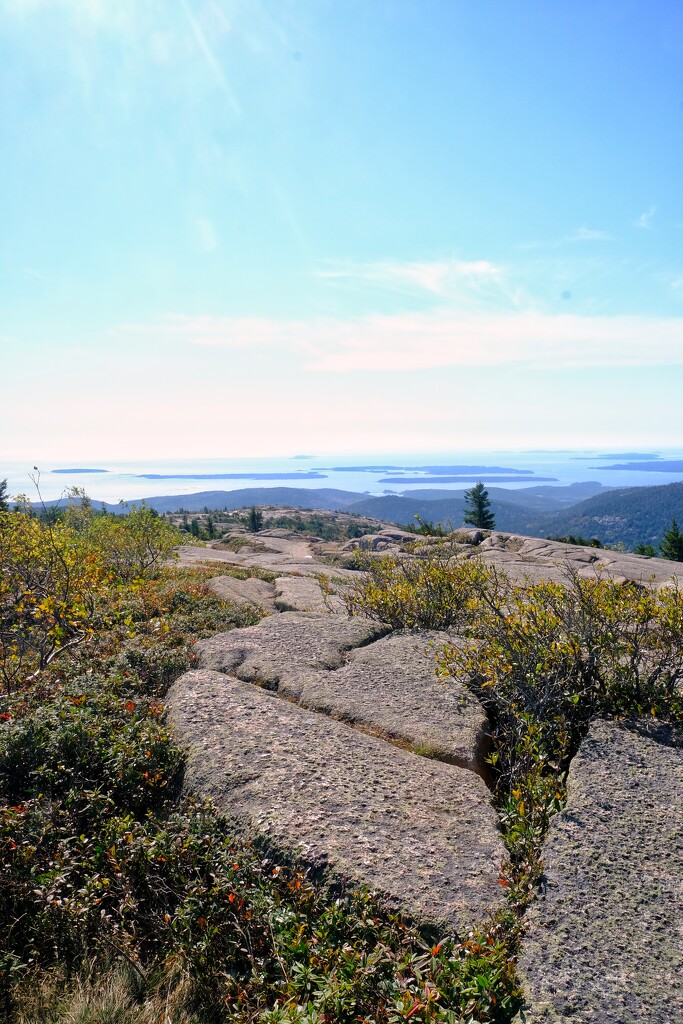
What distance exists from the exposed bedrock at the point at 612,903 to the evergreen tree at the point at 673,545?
53924 mm

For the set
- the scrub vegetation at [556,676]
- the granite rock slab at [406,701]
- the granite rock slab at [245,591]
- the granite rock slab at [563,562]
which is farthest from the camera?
the granite rock slab at [563,562]

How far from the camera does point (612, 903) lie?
276 cm

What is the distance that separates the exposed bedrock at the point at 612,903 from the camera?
231 centimetres

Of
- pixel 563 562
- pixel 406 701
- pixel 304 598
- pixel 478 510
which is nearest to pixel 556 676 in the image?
pixel 406 701

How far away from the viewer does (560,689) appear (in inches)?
182

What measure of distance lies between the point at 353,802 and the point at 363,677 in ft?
6.70

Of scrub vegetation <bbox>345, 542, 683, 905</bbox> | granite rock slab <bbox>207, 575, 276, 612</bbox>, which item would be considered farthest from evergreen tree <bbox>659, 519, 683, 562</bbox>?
scrub vegetation <bbox>345, 542, 683, 905</bbox>

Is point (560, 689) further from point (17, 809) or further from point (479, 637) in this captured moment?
point (17, 809)

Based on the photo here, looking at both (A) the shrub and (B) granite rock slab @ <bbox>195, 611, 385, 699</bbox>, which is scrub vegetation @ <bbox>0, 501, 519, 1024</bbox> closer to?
(B) granite rock slab @ <bbox>195, 611, 385, 699</bbox>

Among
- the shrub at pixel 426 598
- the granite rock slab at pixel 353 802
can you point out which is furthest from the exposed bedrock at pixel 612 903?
the shrub at pixel 426 598

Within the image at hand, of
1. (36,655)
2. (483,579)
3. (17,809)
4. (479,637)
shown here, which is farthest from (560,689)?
(36,655)

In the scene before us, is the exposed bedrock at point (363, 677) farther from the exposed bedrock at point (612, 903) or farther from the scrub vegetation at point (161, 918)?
the scrub vegetation at point (161, 918)

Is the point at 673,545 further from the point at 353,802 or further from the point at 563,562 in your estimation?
the point at 353,802

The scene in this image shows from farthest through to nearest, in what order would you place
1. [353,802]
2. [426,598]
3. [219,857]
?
[426,598], [353,802], [219,857]
